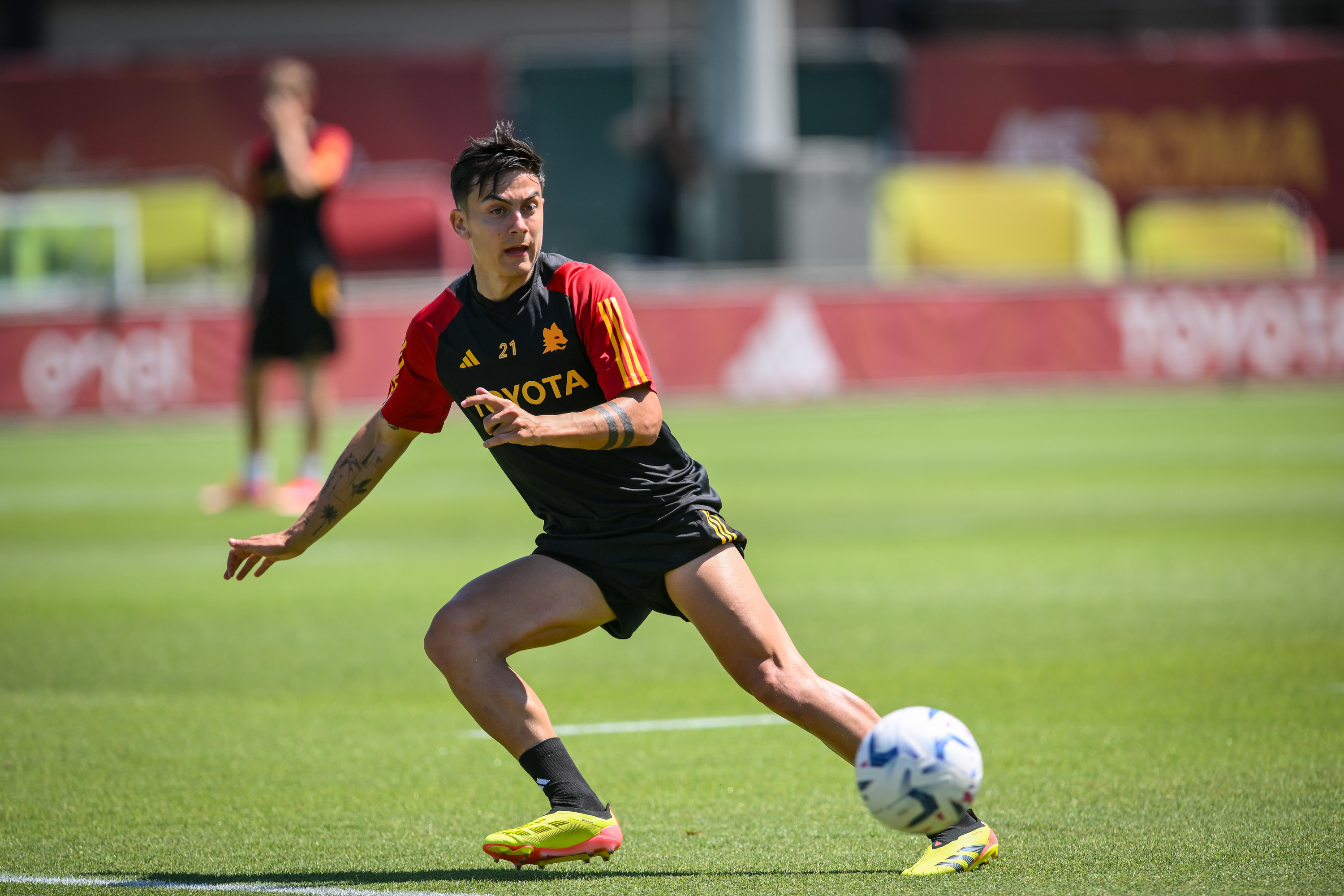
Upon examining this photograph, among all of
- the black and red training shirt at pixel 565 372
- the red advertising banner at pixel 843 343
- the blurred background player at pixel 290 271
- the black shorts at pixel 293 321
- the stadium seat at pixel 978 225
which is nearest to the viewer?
the black and red training shirt at pixel 565 372

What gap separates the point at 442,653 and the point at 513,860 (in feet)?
2.05

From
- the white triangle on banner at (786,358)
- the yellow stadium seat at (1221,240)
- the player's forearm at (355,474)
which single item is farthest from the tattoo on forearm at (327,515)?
the yellow stadium seat at (1221,240)

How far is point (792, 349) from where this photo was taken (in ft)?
72.5

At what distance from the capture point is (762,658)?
489cm

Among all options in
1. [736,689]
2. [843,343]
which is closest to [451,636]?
[736,689]

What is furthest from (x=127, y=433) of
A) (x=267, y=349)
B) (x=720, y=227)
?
(x=720, y=227)

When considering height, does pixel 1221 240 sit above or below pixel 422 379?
above

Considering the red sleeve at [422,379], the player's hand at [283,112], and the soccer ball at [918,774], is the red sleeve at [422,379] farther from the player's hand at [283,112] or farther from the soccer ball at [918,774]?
the player's hand at [283,112]

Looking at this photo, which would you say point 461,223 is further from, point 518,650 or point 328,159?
point 328,159

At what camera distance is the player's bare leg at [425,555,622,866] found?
495 cm

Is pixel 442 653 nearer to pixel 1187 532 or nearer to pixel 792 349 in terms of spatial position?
pixel 1187 532

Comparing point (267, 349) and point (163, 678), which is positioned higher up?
point (267, 349)

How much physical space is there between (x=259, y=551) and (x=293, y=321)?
7.93m

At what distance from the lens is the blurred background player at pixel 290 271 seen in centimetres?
1264
